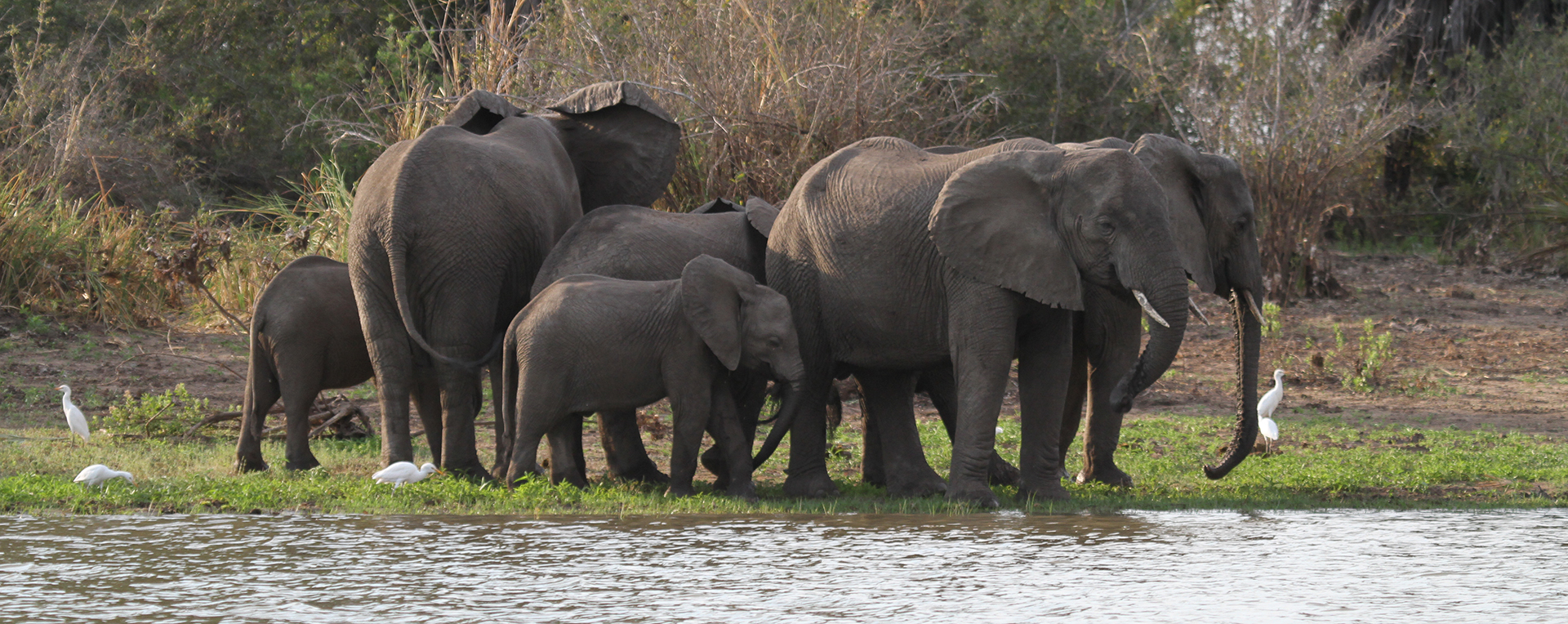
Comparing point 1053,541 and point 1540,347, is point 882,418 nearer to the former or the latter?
point 1053,541

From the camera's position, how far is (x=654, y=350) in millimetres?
8078

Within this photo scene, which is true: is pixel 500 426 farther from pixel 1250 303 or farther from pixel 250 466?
pixel 1250 303

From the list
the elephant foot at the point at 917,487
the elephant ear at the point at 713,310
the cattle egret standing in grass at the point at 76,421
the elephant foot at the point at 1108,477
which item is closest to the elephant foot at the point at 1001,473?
the elephant foot at the point at 1108,477

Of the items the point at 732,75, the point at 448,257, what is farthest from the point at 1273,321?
the point at 448,257

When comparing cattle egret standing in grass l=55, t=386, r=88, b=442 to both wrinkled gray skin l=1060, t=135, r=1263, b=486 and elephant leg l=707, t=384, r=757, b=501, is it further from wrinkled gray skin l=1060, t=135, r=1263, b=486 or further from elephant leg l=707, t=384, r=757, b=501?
wrinkled gray skin l=1060, t=135, r=1263, b=486

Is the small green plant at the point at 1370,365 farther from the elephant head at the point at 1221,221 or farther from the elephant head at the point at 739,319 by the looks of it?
the elephant head at the point at 739,319

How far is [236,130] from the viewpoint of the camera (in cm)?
2255

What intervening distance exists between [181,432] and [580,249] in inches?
140

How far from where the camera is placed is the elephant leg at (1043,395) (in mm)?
8164

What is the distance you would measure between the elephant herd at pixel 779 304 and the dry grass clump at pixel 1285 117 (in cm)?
902

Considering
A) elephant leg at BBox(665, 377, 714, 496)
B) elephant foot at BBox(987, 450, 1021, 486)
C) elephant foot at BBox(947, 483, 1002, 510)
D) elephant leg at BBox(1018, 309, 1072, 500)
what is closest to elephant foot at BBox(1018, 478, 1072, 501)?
elephant leg at BBox(1018, 309, 1072, 500)

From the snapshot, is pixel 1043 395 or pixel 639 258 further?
pixel 639 258

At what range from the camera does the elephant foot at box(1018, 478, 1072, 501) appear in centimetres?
823

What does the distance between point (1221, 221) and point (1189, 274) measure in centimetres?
39
